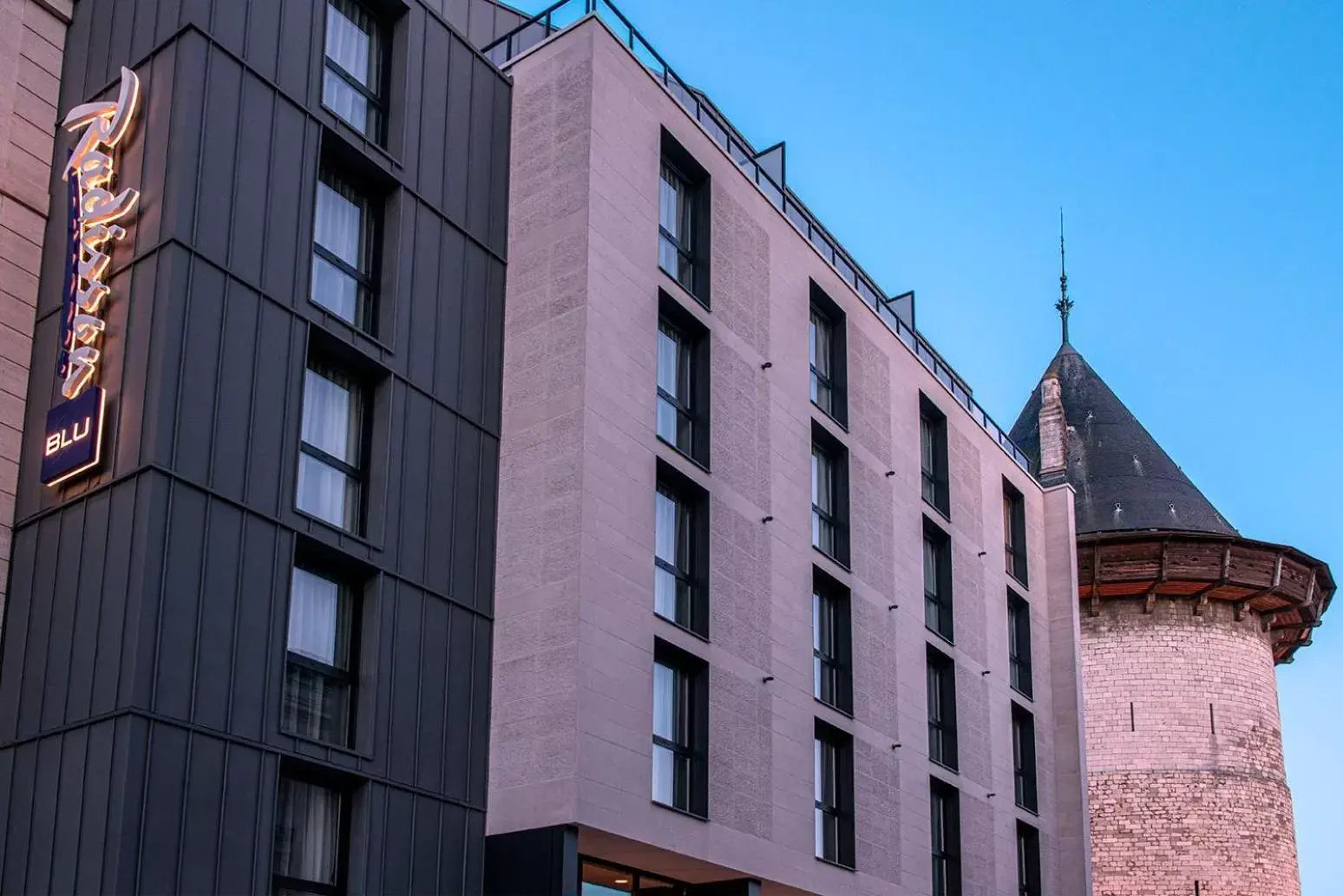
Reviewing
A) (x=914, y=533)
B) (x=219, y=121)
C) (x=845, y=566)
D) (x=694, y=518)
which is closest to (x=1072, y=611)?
(x=914, y=533)

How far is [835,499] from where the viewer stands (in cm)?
3466

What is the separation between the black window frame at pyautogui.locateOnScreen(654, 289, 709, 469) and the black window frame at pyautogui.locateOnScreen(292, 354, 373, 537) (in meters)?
5.44

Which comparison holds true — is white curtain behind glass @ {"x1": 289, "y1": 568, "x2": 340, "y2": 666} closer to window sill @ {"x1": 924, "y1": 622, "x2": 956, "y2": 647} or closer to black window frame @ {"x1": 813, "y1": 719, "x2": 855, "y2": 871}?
black window frame @ {"x1": 813, "y1": 719, "x2": 855, "y2": 871}

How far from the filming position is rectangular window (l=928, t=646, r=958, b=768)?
3662 cm

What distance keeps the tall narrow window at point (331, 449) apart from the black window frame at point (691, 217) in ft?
22.8

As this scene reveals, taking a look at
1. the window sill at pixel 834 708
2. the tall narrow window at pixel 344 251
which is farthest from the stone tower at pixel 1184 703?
the tall narrow window at pixel 344 251

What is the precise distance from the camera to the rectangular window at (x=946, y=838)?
35500 millimetres

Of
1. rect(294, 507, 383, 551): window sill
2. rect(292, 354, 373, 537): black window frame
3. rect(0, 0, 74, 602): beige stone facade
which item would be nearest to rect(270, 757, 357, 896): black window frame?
rect(294, 507, 383, 551): window sill

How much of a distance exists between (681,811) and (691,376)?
24.5ft

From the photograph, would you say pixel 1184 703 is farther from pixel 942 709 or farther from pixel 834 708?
pixel 834 708

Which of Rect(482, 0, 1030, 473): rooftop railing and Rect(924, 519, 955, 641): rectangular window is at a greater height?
Rect(482, 0, 1030, 473): rooftop railing

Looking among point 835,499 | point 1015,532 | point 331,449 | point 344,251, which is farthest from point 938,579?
point 331,449

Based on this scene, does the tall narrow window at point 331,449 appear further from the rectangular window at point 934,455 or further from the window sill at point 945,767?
the rectangular window at point 934,455

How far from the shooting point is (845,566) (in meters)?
33.9
